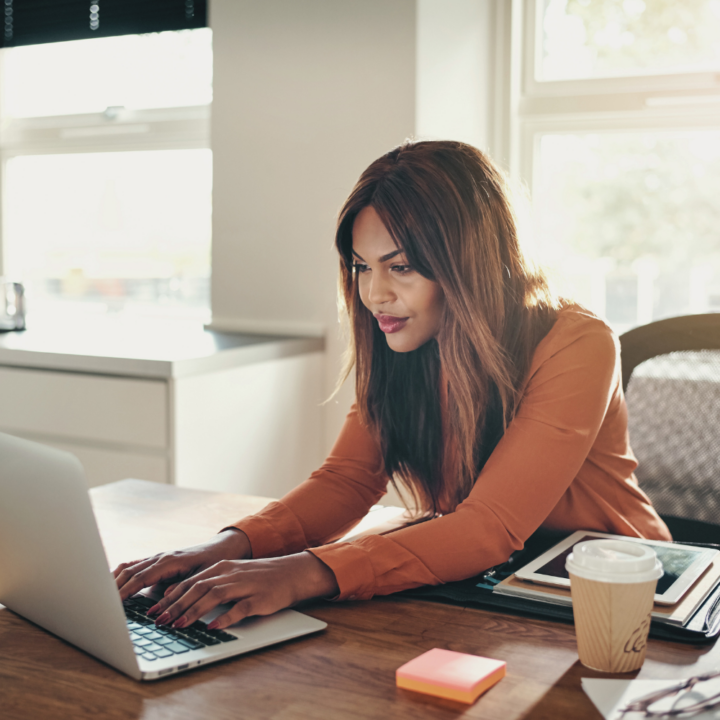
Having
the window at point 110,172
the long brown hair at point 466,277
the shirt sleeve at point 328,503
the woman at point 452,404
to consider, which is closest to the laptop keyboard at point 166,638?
the woman at point 452,404

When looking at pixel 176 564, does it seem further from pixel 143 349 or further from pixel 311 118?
pixel 311 118

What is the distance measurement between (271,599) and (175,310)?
233 centimetres

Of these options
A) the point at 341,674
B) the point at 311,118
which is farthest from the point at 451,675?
the point at 311,118

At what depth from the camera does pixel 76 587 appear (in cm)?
72

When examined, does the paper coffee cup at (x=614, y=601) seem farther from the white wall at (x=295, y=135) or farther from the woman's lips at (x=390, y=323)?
the white wall at (x=295, y=135)

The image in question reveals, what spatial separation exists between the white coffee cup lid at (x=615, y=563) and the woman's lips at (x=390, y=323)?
1.78 ft

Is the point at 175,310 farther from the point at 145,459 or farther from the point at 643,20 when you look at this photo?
the point at 643,20

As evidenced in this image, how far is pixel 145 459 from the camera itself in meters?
2.08

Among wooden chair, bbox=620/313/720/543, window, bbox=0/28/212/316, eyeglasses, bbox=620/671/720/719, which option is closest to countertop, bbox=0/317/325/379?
window, bbox=0/28/212/316

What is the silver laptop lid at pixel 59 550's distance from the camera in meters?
0.68

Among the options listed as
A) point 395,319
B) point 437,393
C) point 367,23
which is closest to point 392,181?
point 395,319

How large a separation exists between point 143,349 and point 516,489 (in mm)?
1431

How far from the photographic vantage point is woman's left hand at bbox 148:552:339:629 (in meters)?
0.80

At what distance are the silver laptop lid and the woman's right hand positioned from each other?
0.35 feet
